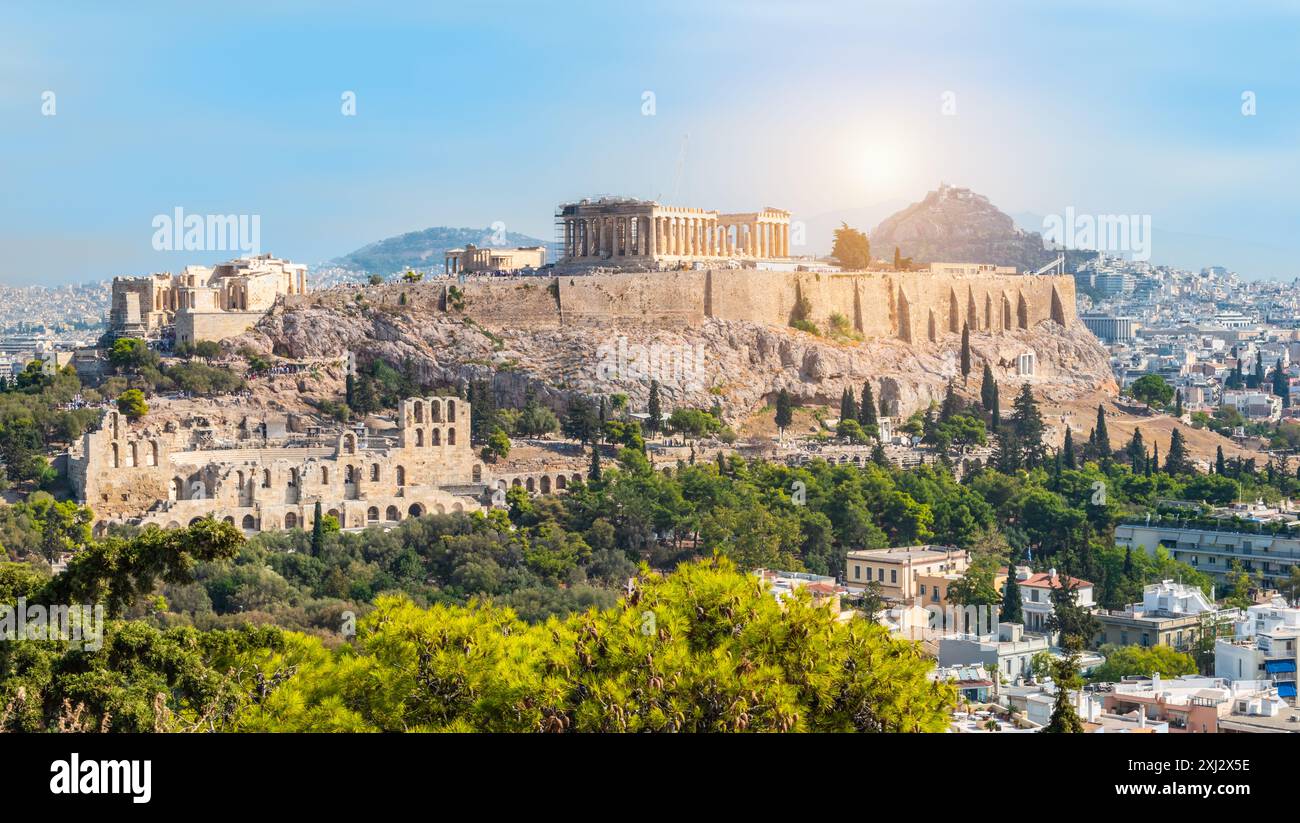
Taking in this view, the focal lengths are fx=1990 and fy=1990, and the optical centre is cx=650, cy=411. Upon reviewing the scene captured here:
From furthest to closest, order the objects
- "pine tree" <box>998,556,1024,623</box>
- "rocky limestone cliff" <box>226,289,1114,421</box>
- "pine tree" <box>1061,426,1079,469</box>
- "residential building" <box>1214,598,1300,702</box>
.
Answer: "pine tree" <box>1061,426,1079,469</box> < "rocky limestone cliff" <box>226,289,1114,421</box> < "pine tree" <box>998,556,1024,623</box> < "residential building" <box>1214,598,1300,702</box>

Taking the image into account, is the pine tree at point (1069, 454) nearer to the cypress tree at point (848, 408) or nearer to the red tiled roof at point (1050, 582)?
the cypress tree at point (848, 408)

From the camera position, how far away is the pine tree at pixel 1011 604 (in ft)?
124

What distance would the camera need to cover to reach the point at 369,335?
177ft

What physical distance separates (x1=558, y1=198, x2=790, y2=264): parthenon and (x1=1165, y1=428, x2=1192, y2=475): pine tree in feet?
47.9

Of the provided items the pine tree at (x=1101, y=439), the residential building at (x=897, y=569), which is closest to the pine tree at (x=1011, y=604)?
the residential building at (x=897, y=569)

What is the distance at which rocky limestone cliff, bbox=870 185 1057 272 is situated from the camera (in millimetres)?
142000

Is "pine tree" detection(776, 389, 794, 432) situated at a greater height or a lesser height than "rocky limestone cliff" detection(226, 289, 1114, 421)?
lesser

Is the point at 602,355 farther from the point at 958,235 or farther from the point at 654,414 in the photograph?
the point at 958,235

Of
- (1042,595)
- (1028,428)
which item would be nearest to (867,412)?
(1028,428)

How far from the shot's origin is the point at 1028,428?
5744 centimetres

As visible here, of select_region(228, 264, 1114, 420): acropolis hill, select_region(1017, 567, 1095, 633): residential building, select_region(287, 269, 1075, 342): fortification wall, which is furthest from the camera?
select_region(287, 269, 1075, 342): fortification wall

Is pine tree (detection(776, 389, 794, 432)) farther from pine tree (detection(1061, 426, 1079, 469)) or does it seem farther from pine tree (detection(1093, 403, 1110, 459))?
pine tree (detection(1093, 403, 1110, 459))

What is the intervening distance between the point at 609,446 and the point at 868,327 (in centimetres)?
1664

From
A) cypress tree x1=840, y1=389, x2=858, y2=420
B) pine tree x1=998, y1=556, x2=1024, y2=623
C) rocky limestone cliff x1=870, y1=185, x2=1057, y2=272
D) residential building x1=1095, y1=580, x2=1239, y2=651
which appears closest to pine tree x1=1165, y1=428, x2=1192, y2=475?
cypress tree x1=840, y1=389, x2=858, y2=420
